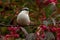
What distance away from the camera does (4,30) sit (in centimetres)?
194

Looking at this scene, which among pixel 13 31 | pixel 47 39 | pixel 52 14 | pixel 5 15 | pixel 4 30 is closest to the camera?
pixel 47 39

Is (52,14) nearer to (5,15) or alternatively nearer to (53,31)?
(53,31)

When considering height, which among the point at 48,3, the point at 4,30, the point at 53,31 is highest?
the point at 48,3

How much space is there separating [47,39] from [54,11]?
229mm

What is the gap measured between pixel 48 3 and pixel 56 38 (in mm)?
239

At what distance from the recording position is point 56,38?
99 centimetres

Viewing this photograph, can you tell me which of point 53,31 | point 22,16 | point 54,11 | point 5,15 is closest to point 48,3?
point 54,11

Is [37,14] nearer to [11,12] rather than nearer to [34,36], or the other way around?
[34,36]

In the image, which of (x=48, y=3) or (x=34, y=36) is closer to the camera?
(x=34, y=36)

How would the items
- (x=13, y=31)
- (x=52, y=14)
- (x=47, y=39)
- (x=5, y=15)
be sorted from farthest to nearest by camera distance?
(x=5, y=15)
(x=13, y=31)
(x=52, y=14)
(x=47, y=39)

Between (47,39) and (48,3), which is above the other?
(48,3)

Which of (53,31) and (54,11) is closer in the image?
(53,31)

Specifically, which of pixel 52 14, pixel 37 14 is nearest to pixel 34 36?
pixel 52 14

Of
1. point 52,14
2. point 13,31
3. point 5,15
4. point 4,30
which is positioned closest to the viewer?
point 52,14
